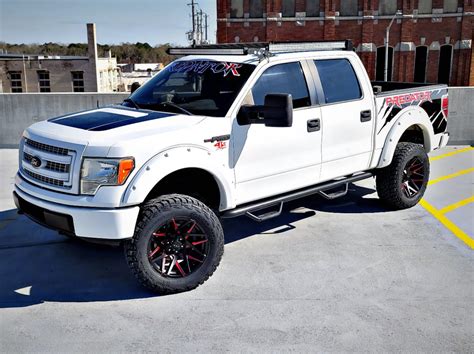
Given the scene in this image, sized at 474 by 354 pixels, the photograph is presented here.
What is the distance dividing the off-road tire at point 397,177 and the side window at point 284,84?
183 cm

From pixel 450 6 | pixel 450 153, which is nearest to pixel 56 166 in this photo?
pixel 450 153

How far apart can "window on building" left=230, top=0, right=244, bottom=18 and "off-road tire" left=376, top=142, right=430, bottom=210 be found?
1554 inches

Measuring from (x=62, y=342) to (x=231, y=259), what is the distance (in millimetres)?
2053

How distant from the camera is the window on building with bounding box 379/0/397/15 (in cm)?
→ 4472

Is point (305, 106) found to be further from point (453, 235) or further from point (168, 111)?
point (453, 235)

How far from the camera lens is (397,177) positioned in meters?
6.74

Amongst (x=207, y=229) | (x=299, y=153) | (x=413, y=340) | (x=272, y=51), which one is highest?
(x=272, y=51)

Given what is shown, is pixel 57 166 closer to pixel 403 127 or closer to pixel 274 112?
pixel 274 112

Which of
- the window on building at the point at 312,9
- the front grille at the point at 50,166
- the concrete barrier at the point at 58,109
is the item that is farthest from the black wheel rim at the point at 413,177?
the window on building at the point at 312,9

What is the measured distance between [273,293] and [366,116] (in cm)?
260

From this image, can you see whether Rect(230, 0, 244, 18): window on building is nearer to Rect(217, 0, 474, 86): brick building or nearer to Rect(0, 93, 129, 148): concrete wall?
Rect(217, 0, 474, 86): brick building

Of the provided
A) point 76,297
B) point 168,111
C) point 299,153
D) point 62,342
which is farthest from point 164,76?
point 62,342

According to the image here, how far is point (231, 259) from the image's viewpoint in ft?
18.1

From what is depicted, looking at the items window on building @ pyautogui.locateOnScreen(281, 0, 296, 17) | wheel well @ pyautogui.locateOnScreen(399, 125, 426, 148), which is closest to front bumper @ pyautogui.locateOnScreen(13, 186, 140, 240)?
wheel well @ pyautogui.locateOnScreen(399, 125, 426, 148)
